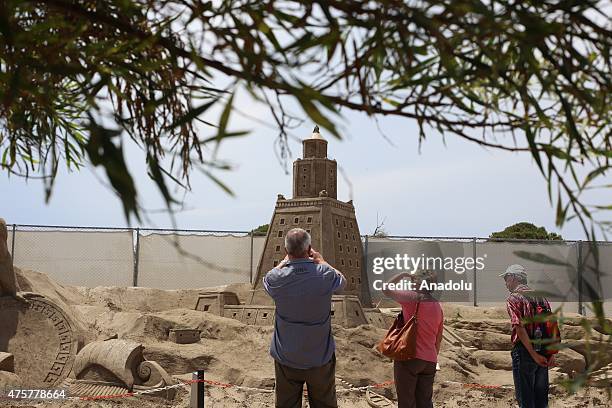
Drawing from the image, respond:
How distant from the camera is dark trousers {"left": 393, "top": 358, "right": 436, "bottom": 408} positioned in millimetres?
5277

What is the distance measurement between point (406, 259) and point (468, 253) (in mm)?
1827

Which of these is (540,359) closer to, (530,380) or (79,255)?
(530,380)

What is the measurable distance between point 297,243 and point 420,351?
1.37m

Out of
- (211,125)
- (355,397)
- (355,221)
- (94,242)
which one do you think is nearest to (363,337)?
(355,397)

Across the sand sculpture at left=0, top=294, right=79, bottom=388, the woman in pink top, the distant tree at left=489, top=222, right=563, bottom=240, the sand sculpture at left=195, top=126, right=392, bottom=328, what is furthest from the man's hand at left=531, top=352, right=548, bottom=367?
the distant tree at left=489, top=222, right=563, bottom=240

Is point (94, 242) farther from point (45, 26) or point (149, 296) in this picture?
point (45, 26)

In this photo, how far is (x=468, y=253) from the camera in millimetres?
20688

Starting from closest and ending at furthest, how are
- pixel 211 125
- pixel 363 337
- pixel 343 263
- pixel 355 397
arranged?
pixel 211 125 < pixel 355 397 < pixel 363 337 < pixel 343 263

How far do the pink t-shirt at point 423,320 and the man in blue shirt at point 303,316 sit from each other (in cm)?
80

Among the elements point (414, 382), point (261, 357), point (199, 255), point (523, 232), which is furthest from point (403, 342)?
point (523, 232)

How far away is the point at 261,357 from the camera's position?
43.9 ft

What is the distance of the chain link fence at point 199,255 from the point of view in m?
19.5

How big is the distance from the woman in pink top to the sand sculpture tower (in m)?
12.1

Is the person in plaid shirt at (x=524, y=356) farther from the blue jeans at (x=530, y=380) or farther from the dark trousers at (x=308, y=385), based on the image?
the dark trousers at (x=308, y=385)
